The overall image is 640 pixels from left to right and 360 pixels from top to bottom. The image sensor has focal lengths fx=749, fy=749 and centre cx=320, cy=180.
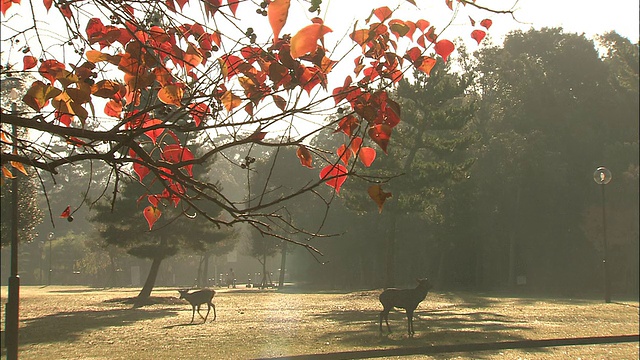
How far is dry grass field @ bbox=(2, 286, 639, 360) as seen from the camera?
11.8 metres

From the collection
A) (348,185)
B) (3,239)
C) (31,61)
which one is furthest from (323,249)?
(31,61)

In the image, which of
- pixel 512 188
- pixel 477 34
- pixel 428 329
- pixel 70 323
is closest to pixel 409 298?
pixel 428 329

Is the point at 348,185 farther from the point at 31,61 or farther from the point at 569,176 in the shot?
the point at 31,61

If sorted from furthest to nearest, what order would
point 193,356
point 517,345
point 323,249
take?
point 323,249 → point 517,345 → point 193,356

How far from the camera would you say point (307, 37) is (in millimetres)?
2977

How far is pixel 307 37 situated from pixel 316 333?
481 inches

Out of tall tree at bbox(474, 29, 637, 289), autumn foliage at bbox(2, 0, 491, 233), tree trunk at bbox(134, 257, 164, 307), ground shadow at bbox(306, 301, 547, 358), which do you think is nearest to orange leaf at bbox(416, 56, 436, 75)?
autumn foliage at bbox(2, 0, 491, 233)

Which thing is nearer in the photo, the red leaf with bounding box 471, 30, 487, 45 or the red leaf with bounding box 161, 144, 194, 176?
the red leaf with bounding box 161, 144, 194, 176

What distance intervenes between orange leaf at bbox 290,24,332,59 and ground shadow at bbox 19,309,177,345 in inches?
515

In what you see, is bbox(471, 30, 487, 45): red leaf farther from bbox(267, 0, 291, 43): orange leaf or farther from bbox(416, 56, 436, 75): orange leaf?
bbox(267, 0, 291, 43): orange leaf

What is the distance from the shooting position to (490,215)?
43594 mm

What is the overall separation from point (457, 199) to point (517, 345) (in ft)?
96.0

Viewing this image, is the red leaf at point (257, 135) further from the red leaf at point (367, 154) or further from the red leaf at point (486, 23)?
the red leaf at point (486, 23)

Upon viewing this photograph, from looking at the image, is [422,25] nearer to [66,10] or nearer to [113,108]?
[113,108]
